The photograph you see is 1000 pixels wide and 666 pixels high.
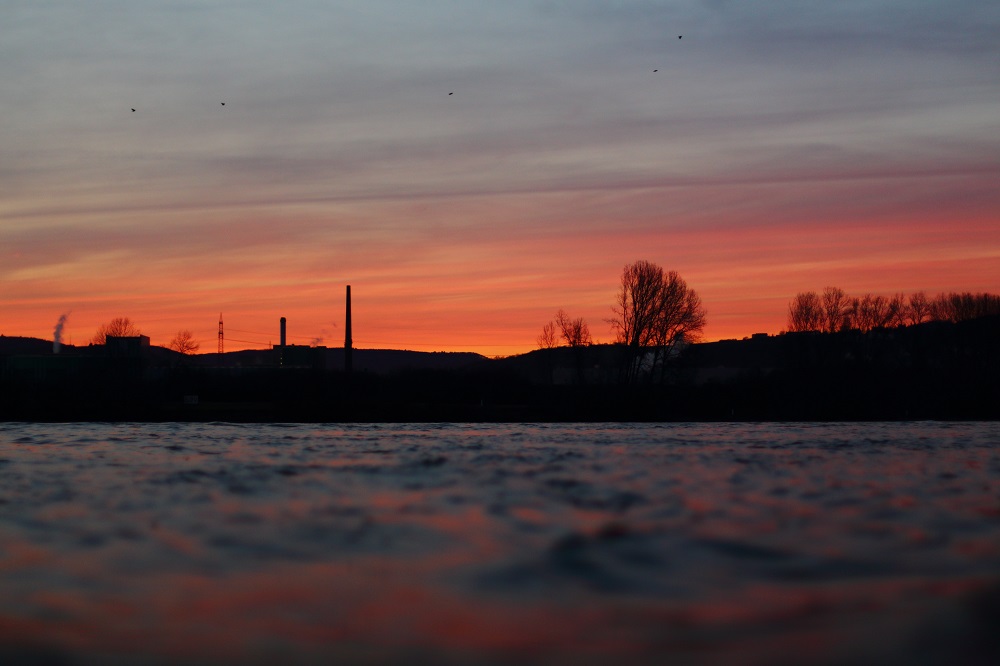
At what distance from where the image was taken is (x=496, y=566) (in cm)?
702

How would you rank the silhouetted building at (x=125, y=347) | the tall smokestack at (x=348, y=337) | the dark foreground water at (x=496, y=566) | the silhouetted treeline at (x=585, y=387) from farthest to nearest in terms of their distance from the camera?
the silhouetted building at (x=125, y=347) < the tall smokestack at (x=348, y=337) < the silhouetted treeline at (x=585, y=387) < the dark foreground water at (x=496, y=566)

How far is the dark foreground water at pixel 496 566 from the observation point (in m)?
5.19

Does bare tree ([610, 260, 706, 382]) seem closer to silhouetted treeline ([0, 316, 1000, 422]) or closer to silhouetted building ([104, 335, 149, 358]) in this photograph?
silhouetted treeline ([0, 316, 1000, 422])

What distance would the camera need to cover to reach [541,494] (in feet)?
36.9

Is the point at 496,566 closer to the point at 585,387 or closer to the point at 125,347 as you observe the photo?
the point at 585,387

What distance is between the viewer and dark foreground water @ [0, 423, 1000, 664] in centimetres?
519

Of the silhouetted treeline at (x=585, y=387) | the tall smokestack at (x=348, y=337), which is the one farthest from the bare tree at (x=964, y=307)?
the tall smokestack at (x=348, y=337)

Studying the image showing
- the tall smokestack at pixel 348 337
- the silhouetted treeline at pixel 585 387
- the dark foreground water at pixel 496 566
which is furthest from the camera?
the tall smokestack at pixel 348 337

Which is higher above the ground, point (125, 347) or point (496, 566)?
point (125, 347)

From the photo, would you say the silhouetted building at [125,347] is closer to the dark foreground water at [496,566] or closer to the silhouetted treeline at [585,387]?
the silhouetted treeline at [585,387]

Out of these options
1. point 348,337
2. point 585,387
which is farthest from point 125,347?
point 585,387

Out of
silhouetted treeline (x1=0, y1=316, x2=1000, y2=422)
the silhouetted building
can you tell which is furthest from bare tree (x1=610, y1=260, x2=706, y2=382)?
the silhouetted building

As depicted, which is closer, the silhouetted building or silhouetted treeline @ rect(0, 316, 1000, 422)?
silhouetted treeline @ rect(0, 316, 1000, 422)

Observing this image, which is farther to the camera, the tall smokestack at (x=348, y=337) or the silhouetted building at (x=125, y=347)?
the silhouetted building at (x=125, y=347)
